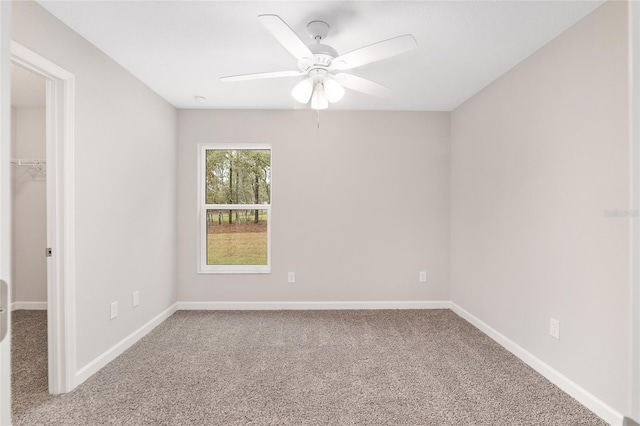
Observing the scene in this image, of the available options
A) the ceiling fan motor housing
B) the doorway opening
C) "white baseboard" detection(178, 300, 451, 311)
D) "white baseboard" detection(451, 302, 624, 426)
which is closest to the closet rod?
the doorway opening

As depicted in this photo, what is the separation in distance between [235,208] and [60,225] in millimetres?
2070

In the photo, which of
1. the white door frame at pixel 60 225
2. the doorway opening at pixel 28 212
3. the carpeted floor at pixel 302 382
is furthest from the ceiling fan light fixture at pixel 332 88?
the doorway opening at pixel 28 212

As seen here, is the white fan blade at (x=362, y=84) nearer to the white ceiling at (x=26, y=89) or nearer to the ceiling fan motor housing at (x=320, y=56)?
the ceiling fan motor housing at (x=320, y=56)

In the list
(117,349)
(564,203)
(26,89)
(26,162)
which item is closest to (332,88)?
(564,203)

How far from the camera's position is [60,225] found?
7.31ft

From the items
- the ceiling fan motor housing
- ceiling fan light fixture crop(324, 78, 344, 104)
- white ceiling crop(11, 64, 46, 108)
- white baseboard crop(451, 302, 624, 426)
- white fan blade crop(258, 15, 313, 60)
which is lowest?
white baseboard crop(451, 302, 624, 426)

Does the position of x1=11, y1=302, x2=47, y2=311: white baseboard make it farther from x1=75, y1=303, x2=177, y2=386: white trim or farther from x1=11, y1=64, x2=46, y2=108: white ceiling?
x1=11, y1=64, x2=46, y2=108: white ceiling

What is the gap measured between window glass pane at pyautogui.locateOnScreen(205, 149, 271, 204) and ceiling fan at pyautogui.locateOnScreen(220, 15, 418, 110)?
5.94 ft

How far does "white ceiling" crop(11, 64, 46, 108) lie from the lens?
315 cm

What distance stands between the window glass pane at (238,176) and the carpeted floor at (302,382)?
1525mm

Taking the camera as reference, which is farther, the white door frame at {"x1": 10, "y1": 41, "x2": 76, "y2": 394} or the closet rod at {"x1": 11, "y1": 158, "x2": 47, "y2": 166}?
the closet rod at {"x1": 11, "y1": 158, "x2": 47, "y2": 166}

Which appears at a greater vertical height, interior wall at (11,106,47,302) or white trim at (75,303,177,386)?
interior wall at (11,106,47,302)

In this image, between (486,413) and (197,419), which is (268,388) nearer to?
(197,419)

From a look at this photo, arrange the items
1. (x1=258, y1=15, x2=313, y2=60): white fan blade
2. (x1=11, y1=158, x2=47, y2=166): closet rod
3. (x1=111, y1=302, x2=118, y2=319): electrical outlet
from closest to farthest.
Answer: (x1=258, y1=15, x2=313, y2=60): white fan blade, (x1=111, y1=302, x2=118, y2=319): electrical outlet, (x1=11, y1=158, x2=47, y2=166): closet rod
